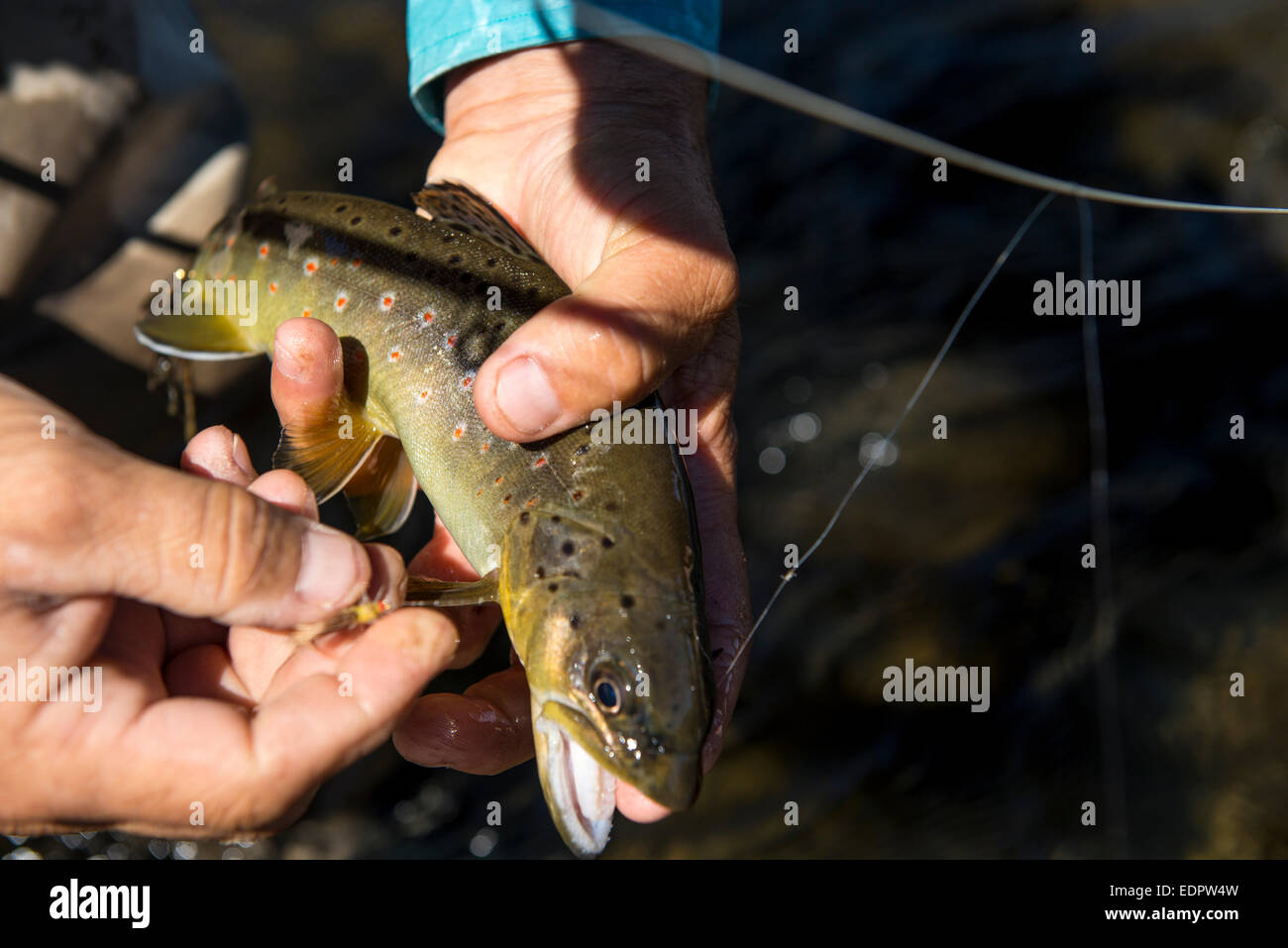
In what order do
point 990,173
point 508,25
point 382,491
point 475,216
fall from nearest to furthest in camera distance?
point 475,216, point 382,491, point 508,25, point 990,173

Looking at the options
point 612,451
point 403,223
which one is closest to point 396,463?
point 403,223

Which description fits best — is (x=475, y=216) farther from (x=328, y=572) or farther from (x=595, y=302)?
(x=328, y=572)

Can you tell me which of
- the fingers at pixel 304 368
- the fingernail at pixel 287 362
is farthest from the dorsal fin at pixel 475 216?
the fingernail at pixel 287 362

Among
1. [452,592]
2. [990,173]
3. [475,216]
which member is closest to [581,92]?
[475,216]

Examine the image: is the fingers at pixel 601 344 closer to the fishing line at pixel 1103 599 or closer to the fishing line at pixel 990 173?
the fishing line at pixel 990 173

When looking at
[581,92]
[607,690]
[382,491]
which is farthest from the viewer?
[581,92]

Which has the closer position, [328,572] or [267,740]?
[267,740]

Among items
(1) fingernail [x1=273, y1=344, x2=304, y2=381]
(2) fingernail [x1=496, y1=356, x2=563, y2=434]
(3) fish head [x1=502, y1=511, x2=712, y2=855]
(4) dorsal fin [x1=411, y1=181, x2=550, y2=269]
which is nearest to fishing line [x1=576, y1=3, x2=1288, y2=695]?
(3) fish head [x1=502, y1=511, x2=712, y2=855]

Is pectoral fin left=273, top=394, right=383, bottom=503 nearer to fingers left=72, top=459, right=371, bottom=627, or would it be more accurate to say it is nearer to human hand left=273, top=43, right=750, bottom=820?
human hand left=273, top=43, right=750, bottom=820
